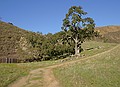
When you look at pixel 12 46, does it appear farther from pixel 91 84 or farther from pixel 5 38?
pixel 91 84

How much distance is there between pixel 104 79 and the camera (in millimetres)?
20578

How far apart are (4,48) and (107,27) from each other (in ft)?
391

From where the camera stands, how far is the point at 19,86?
19359mm

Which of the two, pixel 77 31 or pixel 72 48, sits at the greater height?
pixel 77 31

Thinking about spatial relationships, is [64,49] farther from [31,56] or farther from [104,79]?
[104,79]

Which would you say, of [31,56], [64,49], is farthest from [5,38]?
[64,49]

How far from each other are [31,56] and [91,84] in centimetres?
4027

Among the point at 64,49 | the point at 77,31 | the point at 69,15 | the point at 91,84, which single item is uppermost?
the point at 69,15

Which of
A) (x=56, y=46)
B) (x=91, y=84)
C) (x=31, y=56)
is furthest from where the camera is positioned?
(x=31, y=56)

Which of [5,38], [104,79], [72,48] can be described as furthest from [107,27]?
[104,79]

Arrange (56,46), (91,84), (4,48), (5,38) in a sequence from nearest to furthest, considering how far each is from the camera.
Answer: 1. (91,84)
2. (56,46)
3. (4,48)
4. (5,38)

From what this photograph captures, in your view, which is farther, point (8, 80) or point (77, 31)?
point (77, 31)

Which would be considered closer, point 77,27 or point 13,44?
point 77,27

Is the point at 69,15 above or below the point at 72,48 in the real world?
above
